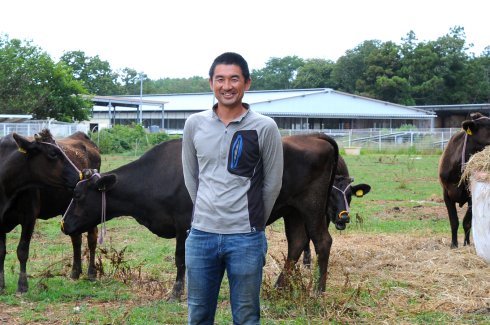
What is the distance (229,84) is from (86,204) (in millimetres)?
3809

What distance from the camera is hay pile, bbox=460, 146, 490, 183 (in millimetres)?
8938

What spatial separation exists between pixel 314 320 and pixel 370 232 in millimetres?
5928

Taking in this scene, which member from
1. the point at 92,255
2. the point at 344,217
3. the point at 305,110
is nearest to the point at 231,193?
the point at 92,255

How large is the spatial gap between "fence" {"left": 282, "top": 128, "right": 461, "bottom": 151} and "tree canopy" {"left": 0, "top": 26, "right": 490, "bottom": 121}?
1761cm

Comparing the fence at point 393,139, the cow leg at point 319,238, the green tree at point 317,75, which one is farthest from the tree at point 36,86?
the cow leg at point 319,238

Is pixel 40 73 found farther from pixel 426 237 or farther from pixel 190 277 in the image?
pixel 190 277

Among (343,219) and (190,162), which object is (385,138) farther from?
(190,162)

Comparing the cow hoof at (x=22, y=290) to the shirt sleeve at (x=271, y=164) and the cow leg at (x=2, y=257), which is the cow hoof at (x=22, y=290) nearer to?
the cow leg at (x=2, y=257)

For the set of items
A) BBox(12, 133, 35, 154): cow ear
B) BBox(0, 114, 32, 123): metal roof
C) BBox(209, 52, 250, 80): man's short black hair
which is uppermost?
BBox(209, 52, 250, 80): man's short black hair

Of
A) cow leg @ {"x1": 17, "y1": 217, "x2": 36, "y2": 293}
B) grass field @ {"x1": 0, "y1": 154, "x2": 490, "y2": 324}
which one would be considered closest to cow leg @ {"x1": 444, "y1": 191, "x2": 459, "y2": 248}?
grass field @ {"x1": 0, "y1": 154, "x2": 490, "y2": 324}

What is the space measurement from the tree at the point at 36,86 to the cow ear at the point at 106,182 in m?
43.8

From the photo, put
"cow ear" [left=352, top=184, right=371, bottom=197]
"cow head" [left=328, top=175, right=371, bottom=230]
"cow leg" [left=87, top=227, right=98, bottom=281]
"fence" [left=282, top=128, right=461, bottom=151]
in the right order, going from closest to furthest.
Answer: "cow leg" [left=87, top=227, right=98, bottom=281] < "cow head" [left=328, top=175, right=371, bottom=230] < "cow ear" [left=352, top=184, right=371, bottom=197] < "fence" [left=282, top=128, right=461, bottom=151]

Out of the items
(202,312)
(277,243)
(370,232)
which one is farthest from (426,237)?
(202,312)

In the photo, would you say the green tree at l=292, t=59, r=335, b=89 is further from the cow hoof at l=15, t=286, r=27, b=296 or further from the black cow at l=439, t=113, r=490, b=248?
the cow hoof at l=15, t=286, r=27, b=296
